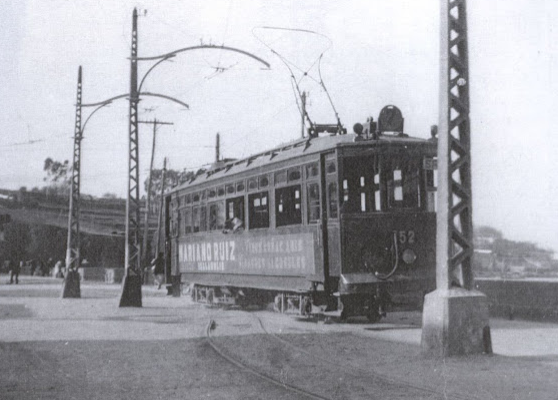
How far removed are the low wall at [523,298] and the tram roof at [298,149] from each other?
449cm

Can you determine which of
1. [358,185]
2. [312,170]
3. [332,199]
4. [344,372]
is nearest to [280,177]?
[312,170]

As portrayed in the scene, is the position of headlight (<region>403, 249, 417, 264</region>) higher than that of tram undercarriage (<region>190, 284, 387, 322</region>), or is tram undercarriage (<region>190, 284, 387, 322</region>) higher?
headlight (<region>403, 249, 417, 264</region>)

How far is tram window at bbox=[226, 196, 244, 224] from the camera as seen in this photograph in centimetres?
1905

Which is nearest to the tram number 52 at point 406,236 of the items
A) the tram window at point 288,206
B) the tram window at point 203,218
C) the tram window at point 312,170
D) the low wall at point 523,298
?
the tram window at point 312,170

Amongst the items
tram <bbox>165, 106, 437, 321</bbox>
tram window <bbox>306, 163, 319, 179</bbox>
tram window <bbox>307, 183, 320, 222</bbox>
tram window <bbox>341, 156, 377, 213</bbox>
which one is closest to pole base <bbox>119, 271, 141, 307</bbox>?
tram <bbox>165, 106, 437, 321</bbox>

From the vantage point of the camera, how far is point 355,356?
11117 millimetres

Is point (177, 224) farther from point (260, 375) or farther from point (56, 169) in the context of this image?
point (56, 169)

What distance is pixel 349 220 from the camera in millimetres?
14984

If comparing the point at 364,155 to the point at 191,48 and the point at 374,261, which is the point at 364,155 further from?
the point at 191,48

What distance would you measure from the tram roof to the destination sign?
1.55 meters

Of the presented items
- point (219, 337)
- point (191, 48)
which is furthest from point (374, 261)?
point (191, 48)

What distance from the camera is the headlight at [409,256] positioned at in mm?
15016

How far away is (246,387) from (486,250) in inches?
2200

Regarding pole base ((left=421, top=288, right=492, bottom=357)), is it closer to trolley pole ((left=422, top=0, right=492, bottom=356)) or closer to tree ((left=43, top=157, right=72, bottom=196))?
trolley pole ((left=422, top=0, right=492, bottom=356))
